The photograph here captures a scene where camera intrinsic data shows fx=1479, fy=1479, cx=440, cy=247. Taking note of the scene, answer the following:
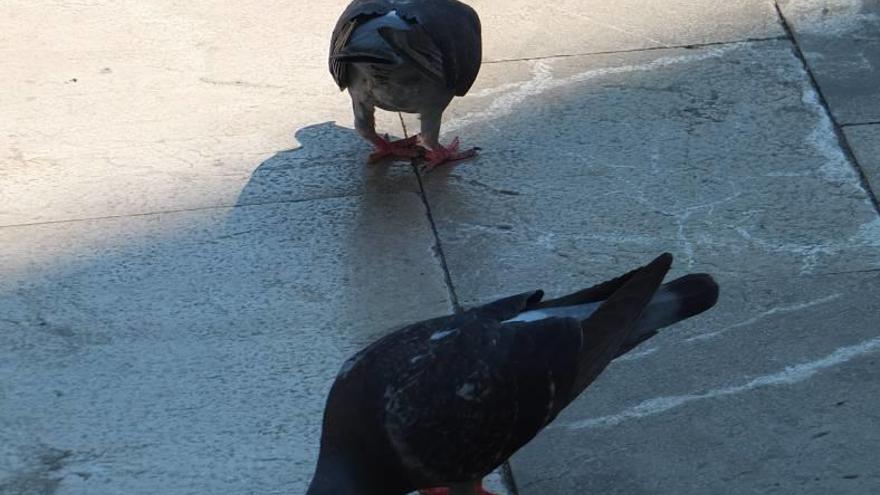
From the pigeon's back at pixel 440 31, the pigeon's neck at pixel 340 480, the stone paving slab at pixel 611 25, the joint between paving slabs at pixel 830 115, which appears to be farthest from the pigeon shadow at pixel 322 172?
the pigeon's neck at pixel 340 480

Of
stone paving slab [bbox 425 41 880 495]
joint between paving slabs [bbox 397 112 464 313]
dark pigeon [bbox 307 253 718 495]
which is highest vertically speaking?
dark pigeon [bbox 307 253 718 495]

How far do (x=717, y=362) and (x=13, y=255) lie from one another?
234cm

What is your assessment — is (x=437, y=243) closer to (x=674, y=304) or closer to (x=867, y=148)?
(x=674, y=304)

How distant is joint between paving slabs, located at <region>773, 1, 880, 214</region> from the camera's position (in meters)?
5.13

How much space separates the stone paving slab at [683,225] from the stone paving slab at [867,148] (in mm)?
74

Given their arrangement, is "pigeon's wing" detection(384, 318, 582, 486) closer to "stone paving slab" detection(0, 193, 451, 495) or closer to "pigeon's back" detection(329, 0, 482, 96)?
"stone paving slab" detection(0, 193, 451, 495)

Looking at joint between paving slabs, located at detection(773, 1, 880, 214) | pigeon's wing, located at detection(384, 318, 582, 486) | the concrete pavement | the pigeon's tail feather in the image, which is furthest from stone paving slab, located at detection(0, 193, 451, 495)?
joint between paving slabs, located at detection(773, 1, 880, 214)

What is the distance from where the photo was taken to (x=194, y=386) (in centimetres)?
433

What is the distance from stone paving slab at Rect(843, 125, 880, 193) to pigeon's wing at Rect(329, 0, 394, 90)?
174 centimetres

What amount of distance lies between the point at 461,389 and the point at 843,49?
10.2ft

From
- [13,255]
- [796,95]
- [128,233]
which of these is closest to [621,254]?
[796,95]

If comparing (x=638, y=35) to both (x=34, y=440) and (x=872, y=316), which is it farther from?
(x=34, y=440)

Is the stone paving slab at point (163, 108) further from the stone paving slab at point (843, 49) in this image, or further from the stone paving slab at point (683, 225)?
the stone paving slab at point (843, 49)

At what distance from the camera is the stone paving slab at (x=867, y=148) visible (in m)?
5.18
